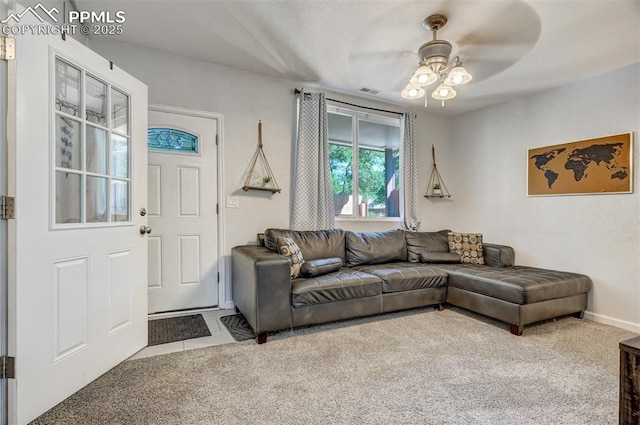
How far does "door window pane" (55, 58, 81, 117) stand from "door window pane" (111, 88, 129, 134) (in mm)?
252

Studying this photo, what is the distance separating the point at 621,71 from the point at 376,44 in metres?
2.43

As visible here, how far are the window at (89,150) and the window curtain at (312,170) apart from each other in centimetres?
174

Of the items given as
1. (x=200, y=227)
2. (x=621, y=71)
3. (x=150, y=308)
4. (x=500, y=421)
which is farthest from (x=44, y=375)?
(x=621, y=71)

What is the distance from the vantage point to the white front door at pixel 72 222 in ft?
4.75

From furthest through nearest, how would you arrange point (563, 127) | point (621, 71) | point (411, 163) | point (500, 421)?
point (411, 163) < point (563, 127) < point (621, 71) < point (500, 421)

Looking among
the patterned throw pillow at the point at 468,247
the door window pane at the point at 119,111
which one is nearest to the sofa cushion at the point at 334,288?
the patterned throw pillow at the point at 468,247

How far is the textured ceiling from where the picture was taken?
214 cm

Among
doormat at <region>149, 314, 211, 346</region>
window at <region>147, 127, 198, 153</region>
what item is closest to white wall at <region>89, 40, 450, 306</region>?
window at <region>147, 127, 198, 153</region>

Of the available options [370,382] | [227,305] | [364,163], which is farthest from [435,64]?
[227,305]

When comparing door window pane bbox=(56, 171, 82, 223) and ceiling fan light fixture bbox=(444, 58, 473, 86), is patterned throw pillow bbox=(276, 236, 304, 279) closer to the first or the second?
door window pane bbox=(56, 171, 82, 223)

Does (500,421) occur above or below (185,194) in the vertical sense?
below

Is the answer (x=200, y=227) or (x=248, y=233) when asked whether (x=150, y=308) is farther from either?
(x=248, y=233)

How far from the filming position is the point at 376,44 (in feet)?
8.67

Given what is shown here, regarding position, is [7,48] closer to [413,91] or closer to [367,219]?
[413,91]
